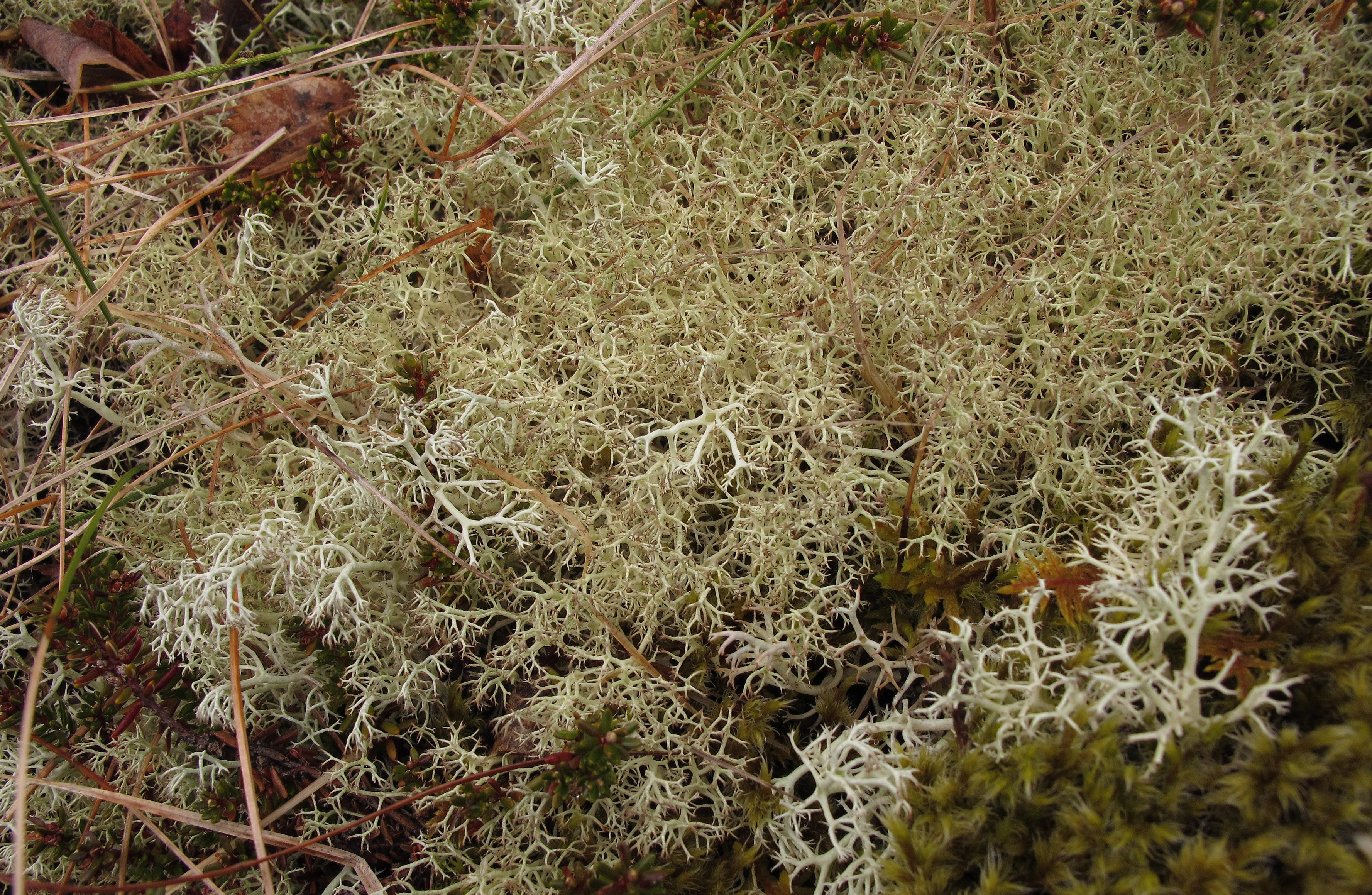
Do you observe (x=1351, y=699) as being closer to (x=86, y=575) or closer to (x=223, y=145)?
(x=86, y=575)

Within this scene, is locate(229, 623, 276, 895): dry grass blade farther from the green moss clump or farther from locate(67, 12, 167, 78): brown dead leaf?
locate(67, 12, 167, 78): brown dead leaf

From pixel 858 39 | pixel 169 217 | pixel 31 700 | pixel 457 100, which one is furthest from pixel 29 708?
pixel 858 39

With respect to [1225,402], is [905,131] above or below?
above

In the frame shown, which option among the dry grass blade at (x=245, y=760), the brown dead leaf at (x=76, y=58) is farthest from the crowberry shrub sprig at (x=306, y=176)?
the dry grass blade at (x=245, y=760)

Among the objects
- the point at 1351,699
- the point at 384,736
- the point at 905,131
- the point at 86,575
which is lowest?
the point at 384,736

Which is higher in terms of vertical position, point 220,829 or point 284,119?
point 284,119

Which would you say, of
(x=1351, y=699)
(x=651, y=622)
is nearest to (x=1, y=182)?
(x=651, y=622)

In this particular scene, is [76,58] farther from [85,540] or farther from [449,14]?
[85,540]
